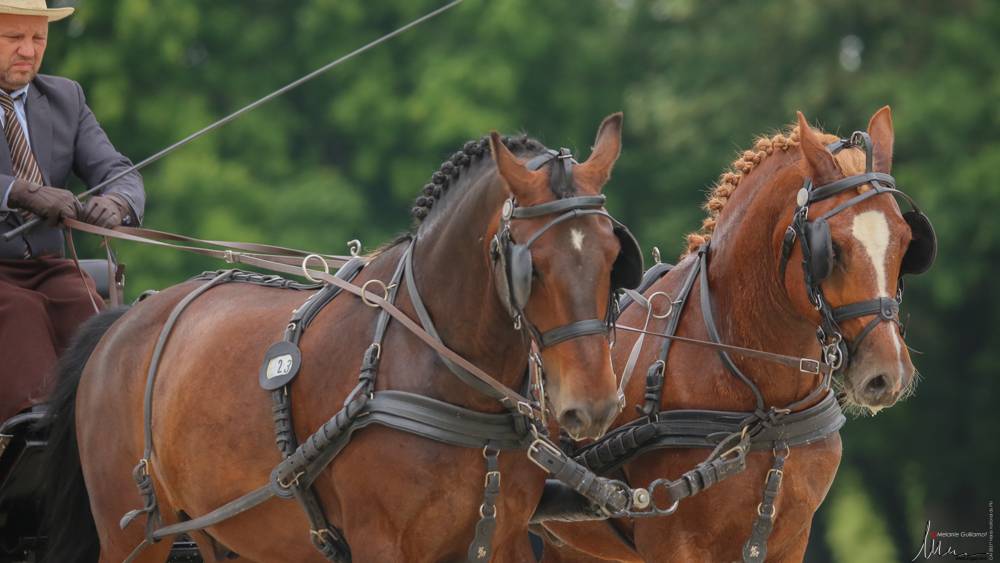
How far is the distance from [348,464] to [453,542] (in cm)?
44

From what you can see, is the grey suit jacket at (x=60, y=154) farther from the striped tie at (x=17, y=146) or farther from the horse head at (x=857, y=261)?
the horse head at (x=857, y=261)

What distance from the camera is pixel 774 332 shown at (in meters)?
5.42

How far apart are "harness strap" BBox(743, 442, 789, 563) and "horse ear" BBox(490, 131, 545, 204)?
151cm

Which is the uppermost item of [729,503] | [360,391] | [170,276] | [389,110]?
[360,391]

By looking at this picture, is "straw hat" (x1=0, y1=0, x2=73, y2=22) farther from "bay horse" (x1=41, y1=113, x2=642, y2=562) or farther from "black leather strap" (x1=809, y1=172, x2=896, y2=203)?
"black leather strap" (x1=809, y1=172, x2=896, y2=203)

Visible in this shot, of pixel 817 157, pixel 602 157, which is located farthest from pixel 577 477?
pixel 817 157

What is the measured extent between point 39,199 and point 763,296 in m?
2.99

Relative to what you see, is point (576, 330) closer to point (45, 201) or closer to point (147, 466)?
point (147, 466)

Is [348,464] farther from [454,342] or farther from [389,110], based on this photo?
[389,110]

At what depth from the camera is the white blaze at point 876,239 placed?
4.92 m

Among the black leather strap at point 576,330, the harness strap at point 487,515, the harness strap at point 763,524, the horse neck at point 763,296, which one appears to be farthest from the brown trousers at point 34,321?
the harness strap at point 763,524

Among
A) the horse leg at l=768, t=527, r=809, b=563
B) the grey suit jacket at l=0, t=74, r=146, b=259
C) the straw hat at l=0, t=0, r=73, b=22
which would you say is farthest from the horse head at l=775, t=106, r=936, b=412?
the straw hat at l=0, t=0, r=73, b=22

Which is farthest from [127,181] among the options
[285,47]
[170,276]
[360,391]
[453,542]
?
[285,47]

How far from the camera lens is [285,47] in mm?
19312
